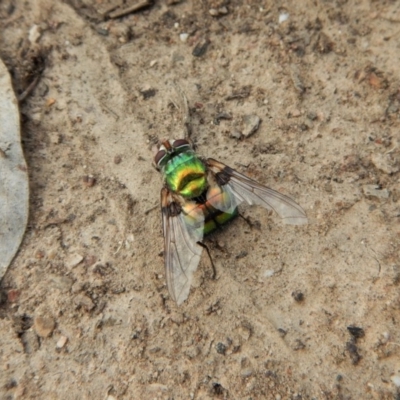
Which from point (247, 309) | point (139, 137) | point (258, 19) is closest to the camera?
point (247, 309)

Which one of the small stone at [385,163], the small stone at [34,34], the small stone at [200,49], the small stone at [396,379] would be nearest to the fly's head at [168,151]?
the small stone at [200,49]

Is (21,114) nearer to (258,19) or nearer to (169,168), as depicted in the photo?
(169,168)

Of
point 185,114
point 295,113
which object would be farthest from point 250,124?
point 185,114

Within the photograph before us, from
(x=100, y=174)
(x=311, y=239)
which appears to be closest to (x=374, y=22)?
(x=311, y=239)

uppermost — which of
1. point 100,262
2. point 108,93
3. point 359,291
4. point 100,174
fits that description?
point 108,93

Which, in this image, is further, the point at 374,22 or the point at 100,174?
the point at 374,22

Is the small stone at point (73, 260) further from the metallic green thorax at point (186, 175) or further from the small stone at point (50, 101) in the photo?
the small stone at point (50, 101)
